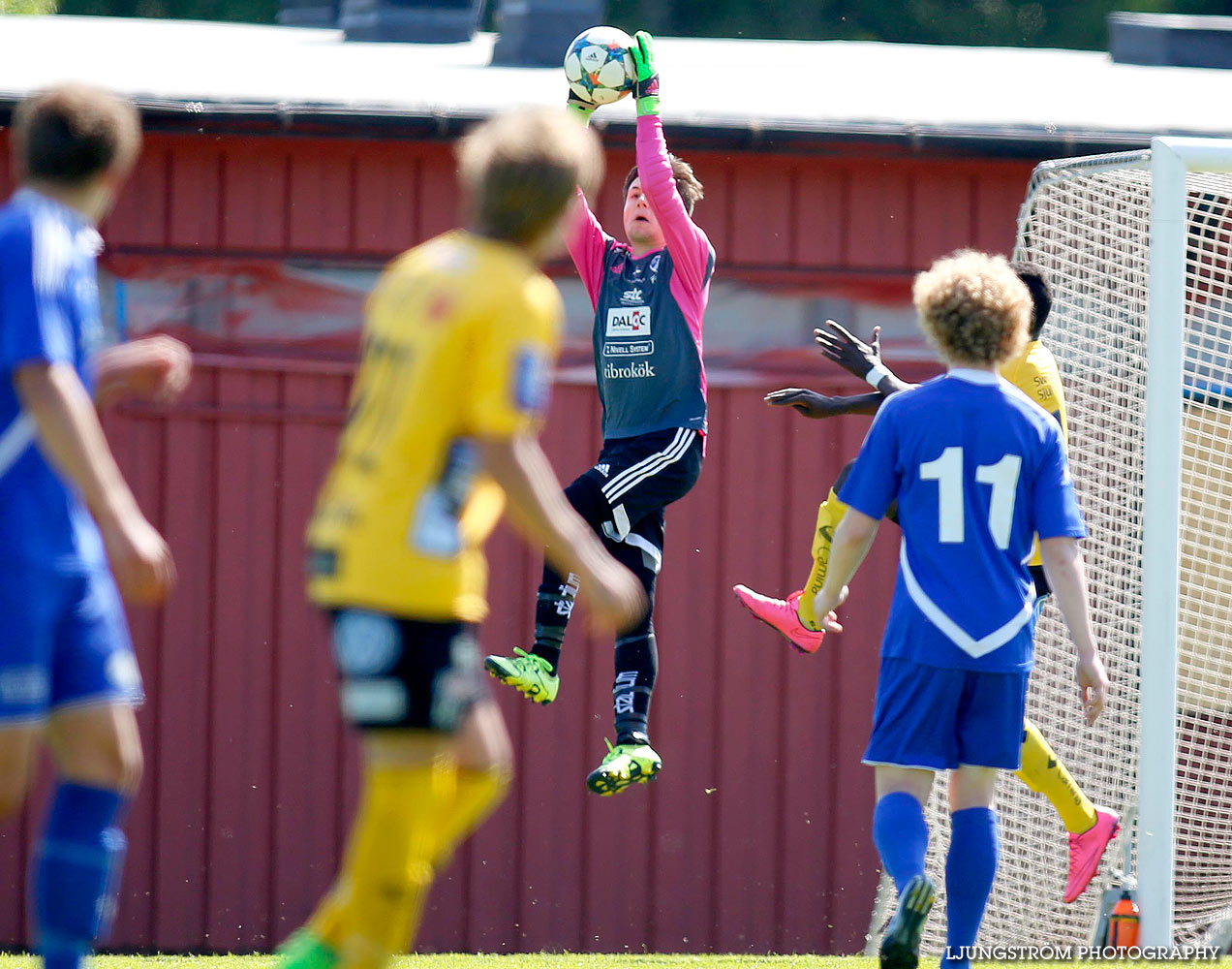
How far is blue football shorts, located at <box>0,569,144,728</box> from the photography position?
343 cm

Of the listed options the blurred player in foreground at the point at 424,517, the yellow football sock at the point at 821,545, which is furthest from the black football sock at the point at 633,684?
the blurred player in foreground at the point at 424,517

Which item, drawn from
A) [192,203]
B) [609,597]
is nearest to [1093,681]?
[609,597]

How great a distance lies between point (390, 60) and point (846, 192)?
10.6ft

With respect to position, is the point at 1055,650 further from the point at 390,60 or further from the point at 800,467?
the point at 390,60

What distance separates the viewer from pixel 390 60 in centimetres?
1017

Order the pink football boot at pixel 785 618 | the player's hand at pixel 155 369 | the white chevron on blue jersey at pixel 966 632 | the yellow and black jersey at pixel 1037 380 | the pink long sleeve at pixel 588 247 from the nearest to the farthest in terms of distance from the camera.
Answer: the player's hand at pixel 155 369 < the white chevron on blue jersey at pixel 966 632 < the yellow and black jersey at pixel 1037 380 < the pink long sleeve at pixel 588 247 < the pink football boot at pixel 785 618

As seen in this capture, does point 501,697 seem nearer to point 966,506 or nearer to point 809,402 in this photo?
point 809,402

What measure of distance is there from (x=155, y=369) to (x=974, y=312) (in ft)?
7.30

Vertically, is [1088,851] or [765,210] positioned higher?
[765,210]

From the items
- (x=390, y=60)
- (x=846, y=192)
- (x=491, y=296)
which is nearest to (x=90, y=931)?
(x=491, y=296)

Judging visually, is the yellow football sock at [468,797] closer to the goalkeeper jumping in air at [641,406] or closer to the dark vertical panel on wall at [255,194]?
the goalkeeper jumping in air at [641,406]

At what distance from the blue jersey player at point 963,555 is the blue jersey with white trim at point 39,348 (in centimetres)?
212

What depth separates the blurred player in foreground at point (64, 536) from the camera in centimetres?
338

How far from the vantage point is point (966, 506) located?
444 centimetres
